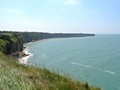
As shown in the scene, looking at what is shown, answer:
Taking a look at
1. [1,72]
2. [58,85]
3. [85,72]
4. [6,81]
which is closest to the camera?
[6,81]

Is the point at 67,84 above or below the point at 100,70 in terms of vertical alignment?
above

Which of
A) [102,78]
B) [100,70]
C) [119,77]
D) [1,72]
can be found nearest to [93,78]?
[102,78]

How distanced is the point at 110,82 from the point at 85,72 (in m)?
11.9

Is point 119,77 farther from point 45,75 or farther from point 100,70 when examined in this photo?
point 45,75

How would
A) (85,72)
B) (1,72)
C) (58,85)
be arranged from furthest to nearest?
1. (85,72)
2. (58,85)
3. (1,72)

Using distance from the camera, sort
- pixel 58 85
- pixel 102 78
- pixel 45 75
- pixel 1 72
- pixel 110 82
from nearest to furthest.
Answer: pixel 1 72, pixel 58 85, pixel 45 75, pixel 110 82, pixel 102 78

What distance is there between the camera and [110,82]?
5416 centimetres

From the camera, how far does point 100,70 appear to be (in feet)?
226

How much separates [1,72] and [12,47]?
308ft

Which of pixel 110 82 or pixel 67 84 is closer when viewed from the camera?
pixel 67 84

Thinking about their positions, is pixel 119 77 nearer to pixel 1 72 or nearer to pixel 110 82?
pixel 110 82

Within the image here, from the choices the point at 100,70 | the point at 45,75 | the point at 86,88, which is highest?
the point at 45,75

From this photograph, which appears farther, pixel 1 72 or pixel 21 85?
pixel 1 72

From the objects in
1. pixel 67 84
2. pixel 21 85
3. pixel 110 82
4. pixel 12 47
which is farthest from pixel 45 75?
pixel 12 47
